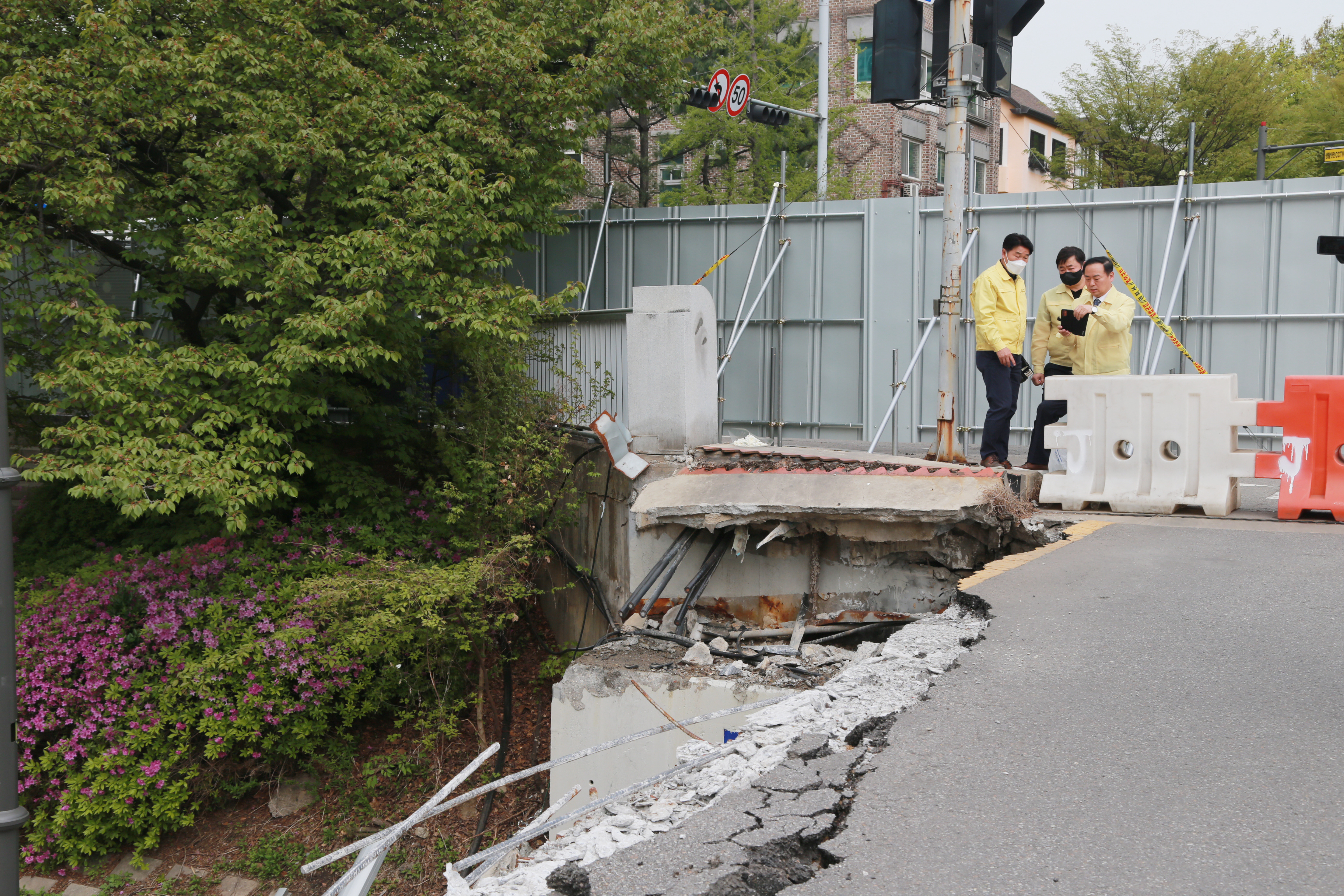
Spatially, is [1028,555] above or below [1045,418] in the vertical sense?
below

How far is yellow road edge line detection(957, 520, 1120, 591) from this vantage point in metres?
6.35

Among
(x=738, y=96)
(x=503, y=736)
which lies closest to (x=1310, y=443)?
(x=503, y=736)

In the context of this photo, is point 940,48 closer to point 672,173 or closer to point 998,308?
point 998,308

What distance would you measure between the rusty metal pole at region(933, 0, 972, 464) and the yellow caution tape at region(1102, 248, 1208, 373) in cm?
239

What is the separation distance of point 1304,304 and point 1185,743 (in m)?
10.6

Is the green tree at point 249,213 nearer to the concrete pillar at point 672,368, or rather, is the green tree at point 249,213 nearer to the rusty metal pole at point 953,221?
the concrete pillar at point 672,368

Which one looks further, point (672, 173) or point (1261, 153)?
point (672, 173)

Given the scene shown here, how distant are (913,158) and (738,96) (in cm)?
1809

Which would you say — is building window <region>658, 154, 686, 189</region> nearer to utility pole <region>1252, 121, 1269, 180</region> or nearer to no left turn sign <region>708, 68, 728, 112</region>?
no left turn sign <region>708, 68, 728, 112</region>

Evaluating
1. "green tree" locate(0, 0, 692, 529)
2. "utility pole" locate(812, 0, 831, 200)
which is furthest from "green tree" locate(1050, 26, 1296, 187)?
"green tree" locate(0, 0, 692, 529)

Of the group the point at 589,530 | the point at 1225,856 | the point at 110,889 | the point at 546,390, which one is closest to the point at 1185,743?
the point at 1225,856

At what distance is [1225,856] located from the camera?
3.00 m

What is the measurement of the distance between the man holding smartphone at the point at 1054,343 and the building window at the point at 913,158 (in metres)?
24.4

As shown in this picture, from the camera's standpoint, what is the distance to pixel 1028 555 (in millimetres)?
6965
